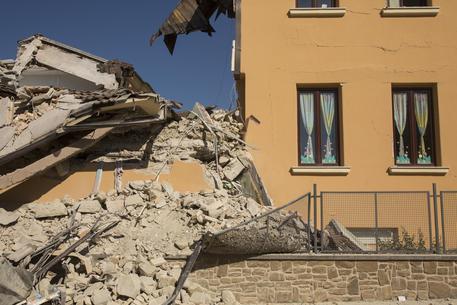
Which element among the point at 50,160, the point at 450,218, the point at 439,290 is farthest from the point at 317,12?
the point at 50,160

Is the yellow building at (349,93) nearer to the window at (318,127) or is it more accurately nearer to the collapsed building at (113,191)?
the window at (318,127)

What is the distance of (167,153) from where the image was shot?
11.8 m

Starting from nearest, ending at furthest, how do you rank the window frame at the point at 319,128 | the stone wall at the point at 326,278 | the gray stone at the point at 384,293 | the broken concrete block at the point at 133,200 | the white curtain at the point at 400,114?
the stone wall at the point at 326,278 → the gray stone at the point at 384,293 → the broken concrete block at the point at 133,200 → the window frame at the point at 319,128 → the white curtain at the point at 400,114

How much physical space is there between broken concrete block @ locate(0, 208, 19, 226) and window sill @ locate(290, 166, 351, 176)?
19.7 feet

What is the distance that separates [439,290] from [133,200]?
5924mm

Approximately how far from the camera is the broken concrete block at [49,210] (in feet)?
34.9

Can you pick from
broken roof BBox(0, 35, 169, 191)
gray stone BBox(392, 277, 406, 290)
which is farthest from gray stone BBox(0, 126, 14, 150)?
gray stone BBox(392, 277, 406, 290)

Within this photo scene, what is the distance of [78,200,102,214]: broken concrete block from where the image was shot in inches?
417

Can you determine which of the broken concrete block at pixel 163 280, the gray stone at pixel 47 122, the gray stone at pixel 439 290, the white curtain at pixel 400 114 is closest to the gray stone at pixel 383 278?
the gray stone at pixel 439 290

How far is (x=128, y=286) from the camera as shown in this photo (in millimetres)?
8578

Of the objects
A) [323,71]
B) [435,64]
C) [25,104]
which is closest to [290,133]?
[323,71]

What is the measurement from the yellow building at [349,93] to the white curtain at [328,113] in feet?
0.08

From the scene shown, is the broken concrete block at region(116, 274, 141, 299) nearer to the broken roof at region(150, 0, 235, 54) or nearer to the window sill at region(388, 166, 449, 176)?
the window sill at region(388, 166, 449, 176)

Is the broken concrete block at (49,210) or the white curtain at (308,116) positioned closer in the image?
the broken concrete block at (49,210)
